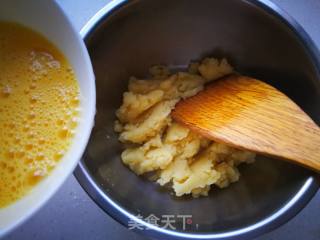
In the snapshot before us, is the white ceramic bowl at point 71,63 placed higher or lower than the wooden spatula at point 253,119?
higher

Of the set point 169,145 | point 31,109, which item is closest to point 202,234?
point 169,145

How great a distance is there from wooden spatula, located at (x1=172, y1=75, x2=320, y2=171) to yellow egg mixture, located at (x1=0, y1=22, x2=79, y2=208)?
14.3 inches

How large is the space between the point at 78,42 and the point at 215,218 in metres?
0.54

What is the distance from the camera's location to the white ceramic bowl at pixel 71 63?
0.73 m

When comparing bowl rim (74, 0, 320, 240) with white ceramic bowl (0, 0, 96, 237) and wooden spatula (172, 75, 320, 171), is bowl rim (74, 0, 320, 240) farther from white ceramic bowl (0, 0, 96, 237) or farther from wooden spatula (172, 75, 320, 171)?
white ceramic bowl (0, 0, 96, 237)

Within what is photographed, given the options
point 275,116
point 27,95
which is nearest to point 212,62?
point 275,116

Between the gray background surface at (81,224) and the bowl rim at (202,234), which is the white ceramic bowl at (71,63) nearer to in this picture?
the bowl rim at (202,234)

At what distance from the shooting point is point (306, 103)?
1.05m

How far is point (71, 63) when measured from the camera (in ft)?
2.59

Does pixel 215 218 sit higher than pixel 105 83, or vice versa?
pixel 105 83

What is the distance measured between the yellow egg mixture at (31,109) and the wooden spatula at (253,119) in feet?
1.19

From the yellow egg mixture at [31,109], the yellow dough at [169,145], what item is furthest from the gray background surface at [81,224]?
the yellow egg mixture at [31,109]

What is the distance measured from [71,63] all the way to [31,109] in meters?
0.11

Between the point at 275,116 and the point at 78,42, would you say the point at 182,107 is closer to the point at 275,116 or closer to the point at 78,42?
the point at 275,116
